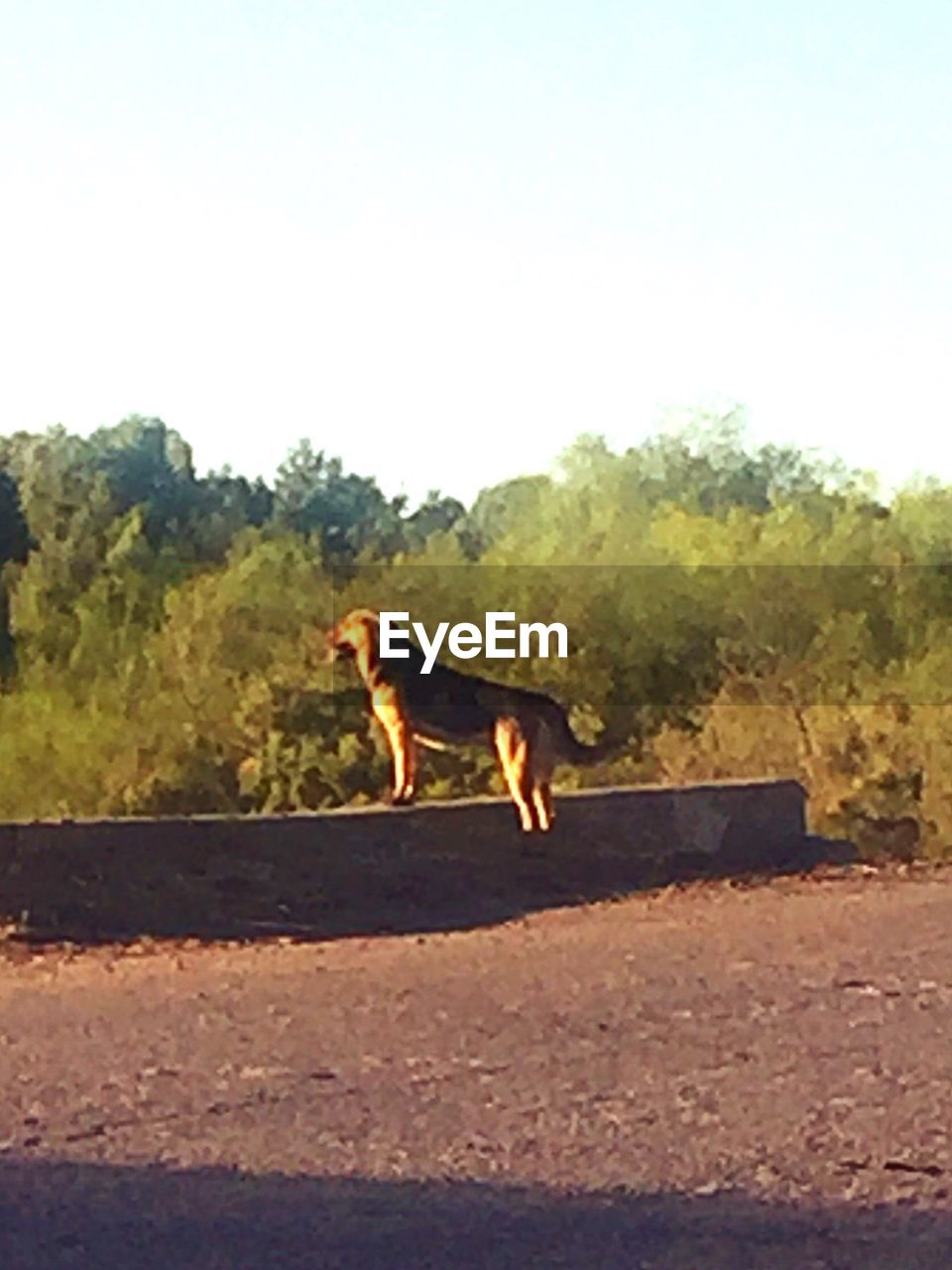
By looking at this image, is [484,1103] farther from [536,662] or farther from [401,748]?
[536,662]

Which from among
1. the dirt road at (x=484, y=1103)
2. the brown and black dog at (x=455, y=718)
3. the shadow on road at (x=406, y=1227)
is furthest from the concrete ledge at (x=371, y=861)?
the shadow on road at (x=406, y=1227)

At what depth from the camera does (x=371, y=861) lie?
1691 centimetres

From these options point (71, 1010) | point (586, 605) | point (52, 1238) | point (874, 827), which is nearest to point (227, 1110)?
point (52, 1238)

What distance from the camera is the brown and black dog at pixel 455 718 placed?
18016mm

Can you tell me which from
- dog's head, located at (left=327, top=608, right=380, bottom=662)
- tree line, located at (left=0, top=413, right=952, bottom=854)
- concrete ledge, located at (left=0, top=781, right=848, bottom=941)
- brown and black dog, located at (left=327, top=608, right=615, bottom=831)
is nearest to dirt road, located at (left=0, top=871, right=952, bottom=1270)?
concrete ledge, located at (left=0, top=781, right=848, bottom=941)

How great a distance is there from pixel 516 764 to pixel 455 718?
68 centimetres

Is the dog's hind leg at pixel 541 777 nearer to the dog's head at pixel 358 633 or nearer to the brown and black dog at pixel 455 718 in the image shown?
the brown and black dog at pixel 455 718

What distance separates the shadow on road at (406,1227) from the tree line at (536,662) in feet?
47.4

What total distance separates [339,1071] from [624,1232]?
117 inches

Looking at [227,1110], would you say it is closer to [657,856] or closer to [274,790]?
[657,856]

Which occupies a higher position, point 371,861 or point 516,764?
point 516,764


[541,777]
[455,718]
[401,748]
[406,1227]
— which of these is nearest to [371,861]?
[401,748]

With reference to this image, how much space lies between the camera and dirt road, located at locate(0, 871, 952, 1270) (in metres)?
7.56

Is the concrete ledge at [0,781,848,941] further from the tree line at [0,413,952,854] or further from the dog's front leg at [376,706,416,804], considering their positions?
the tree line at [0,413,952,854]
